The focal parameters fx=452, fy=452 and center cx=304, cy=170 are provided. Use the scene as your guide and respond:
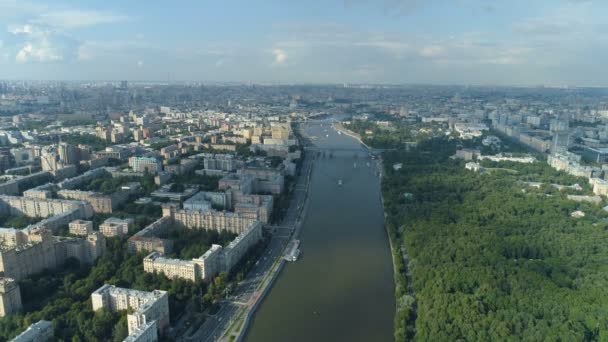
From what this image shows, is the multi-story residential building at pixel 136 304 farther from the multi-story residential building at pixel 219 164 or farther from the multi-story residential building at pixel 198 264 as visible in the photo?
the multi-story residential building at pixel 219 164

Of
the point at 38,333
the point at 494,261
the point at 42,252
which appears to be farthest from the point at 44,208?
the point at 494,261

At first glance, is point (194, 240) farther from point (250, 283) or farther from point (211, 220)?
point (250, 283)

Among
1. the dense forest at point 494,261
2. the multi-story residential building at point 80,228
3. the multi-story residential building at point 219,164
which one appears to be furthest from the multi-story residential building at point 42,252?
the multi-story residential building at point 219,164

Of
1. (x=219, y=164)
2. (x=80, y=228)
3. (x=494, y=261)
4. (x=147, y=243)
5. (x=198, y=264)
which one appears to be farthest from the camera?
(x=219, y=164)

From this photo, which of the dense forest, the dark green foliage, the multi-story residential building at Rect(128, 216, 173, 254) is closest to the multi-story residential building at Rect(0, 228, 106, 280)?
the multi-story residential building at Rect(128, 216, 173, 254)

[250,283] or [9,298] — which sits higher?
[9,298]

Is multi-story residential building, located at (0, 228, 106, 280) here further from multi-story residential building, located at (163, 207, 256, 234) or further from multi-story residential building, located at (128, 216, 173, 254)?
multi-story residential building, located at (163, 207, 256, 234)
